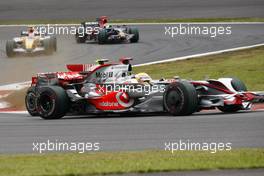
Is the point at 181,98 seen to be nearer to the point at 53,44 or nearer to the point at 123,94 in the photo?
the point at 123,94

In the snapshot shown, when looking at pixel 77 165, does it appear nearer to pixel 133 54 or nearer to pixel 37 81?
pixel 37 81

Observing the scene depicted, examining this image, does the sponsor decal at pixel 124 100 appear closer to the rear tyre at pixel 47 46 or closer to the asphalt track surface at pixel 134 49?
the asphalt track surface at pixel 134 49

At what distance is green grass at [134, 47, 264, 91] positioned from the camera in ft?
76.9

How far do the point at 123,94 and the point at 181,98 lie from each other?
4.83 ft

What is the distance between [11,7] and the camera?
146ft

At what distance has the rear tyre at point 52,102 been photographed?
1786cm

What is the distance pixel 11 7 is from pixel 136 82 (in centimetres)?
2784

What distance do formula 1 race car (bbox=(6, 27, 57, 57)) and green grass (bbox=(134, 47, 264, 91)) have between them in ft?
17.6

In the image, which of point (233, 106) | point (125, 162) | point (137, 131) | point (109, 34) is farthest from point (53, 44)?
point (125, 162)

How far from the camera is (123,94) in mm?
17578

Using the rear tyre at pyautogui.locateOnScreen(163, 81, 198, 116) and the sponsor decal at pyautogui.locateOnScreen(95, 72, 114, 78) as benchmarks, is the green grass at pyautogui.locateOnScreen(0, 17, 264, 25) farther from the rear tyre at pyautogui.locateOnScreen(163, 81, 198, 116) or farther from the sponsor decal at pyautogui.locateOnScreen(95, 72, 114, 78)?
the rear tyre at pyautogui.locateOnScreen(163, 81, 198, 116)

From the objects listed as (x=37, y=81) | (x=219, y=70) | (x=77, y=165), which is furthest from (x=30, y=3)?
(x=77, y=165)

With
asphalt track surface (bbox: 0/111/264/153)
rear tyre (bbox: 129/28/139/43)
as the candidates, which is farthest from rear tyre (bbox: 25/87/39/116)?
rear tyre (bbox: 129/28/139/43)

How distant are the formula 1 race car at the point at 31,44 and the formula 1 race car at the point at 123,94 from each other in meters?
11.7
